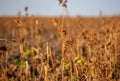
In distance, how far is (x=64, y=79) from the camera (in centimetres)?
253

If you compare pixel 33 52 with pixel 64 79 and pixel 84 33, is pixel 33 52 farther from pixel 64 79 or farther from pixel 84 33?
pixel 64 79

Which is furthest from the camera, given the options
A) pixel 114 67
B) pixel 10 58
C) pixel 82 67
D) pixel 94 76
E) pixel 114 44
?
pixel 10 58

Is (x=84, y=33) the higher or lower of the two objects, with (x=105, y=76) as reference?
higher

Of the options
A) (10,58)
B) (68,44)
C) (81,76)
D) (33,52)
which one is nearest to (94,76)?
(81,76)

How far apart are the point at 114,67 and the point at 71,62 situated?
0.45 meters

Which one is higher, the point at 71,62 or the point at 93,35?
the point at 93,35

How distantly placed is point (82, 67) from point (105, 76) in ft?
0.78

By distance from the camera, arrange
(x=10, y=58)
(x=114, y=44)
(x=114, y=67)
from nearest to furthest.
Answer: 1. (x=114, y=67)
2. (x=114, y=44)
3. (x=10, y=58)

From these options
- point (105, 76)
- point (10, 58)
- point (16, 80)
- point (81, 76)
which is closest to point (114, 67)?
point (105, 76)

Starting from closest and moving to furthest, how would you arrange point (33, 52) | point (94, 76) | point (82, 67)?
point (94, 76), point (82, 67), point (33, 52)

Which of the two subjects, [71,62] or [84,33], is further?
[84,33]

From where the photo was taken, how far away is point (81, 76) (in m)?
2.56


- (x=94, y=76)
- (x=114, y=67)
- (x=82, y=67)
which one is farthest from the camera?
(x=114, y=67)

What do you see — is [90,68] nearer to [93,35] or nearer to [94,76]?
[94,76]
